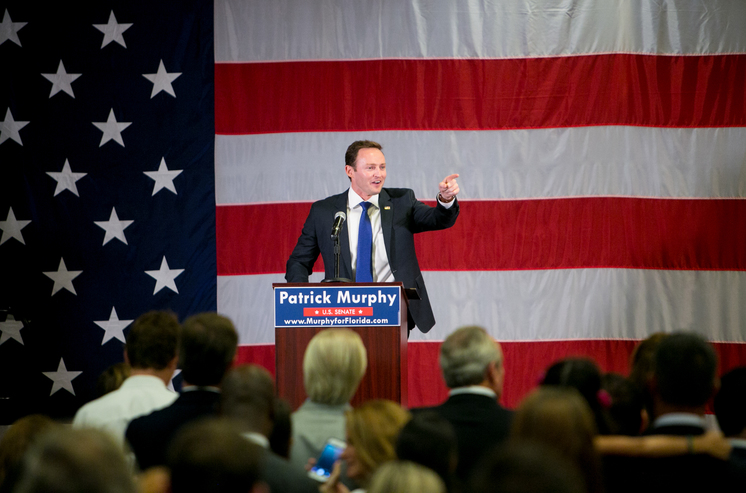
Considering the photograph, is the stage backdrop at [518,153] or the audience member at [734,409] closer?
the audience member at [734,409]

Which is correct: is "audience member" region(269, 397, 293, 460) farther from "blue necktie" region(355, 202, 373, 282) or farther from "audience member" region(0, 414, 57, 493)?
"blue necktie" region(355, 202, 373, 282)

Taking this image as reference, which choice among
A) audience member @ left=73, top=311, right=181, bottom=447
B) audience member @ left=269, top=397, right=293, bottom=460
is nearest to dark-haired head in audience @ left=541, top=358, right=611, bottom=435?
audience member @ left=269, top=397, right=293, bottom=460

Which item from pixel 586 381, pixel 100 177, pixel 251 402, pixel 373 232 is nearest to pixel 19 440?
pixel 251 402

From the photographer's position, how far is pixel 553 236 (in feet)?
19.0

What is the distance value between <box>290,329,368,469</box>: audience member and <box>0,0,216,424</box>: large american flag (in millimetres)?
3526

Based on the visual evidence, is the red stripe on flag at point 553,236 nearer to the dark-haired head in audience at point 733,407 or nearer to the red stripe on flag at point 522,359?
the red stripe on flag at point 522,359

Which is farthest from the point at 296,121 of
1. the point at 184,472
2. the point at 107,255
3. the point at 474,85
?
the point at 184,472

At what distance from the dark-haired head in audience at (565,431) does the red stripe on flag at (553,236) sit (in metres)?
4.22

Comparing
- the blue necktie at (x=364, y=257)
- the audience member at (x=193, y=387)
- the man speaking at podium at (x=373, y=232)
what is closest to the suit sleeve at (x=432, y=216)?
the man speaking at podium at (x=373, y=232)

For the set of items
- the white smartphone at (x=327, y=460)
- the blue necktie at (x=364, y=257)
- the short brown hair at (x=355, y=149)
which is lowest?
the white smartphone at (x=327, y=460)

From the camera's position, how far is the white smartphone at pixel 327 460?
7.39 ft

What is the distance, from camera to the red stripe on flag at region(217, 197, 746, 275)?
568 centimetres

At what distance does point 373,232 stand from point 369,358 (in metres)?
1.17

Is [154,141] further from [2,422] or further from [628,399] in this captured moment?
[628,399]
